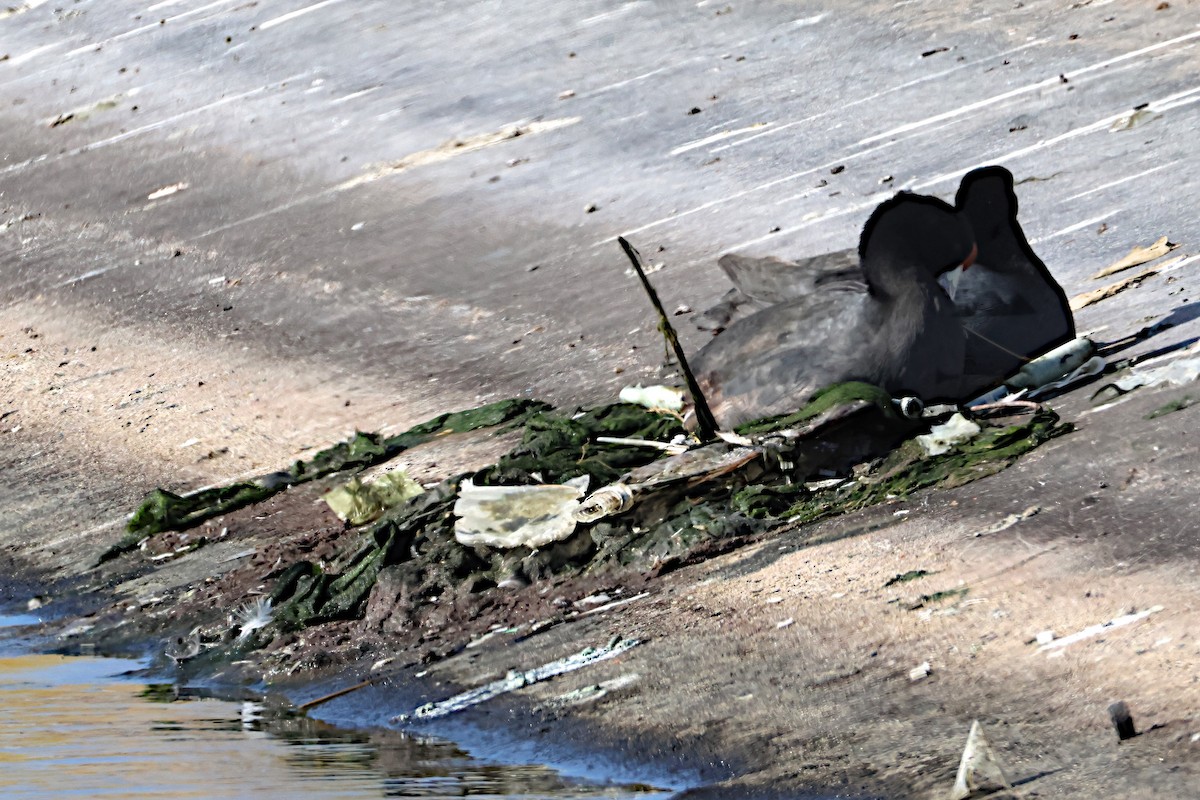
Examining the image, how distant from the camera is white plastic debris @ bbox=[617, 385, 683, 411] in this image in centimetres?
808

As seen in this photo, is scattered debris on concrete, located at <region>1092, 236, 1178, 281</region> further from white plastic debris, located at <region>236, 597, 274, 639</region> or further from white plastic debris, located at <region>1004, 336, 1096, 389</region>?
white plastic debris, located at <region>236, 597, 274, 639</region>

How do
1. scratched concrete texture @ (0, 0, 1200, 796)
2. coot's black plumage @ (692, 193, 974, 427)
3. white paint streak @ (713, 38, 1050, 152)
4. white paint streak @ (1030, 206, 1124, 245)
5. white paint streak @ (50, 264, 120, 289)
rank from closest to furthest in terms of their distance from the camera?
coot's black plumage @ (692, 193, 974, 427), scratched concrete texture @ (0, 0, 1200, 796), white paint streak @ (1030, 206, 1124, 245), white paint streak @ (50, 264, 120, 289), white paint streak @ (713, 38, 1050, 152)

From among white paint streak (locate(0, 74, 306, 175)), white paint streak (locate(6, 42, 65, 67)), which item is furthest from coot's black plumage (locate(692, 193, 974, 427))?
white paint streak (locate(6, 42, 65, 67))

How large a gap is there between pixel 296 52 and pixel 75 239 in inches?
134

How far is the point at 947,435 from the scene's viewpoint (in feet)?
23.6

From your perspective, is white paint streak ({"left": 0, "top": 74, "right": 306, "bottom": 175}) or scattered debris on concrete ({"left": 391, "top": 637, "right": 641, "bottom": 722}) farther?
white paint streak ({"left": 0, "top": 74, "right": 306, "bottom": 175})

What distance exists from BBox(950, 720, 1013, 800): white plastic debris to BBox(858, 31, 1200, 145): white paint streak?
24.5 feet

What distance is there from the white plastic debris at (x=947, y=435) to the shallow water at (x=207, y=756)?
7.60 feet

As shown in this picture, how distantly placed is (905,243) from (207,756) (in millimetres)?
3406

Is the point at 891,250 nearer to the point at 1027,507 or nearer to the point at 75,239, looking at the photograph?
the point at 1027,507

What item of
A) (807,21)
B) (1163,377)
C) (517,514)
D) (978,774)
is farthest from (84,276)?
(978,774)

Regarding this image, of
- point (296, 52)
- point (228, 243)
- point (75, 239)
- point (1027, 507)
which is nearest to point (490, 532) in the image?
point (1027, 507)

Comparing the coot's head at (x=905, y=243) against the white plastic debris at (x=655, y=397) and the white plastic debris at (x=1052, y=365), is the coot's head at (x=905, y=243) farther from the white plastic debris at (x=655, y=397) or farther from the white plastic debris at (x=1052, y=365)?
the white plastic debris at (x=655, y=397)

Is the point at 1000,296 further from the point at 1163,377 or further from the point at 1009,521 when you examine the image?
the point at 1009,521
